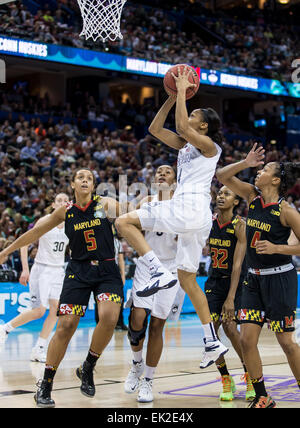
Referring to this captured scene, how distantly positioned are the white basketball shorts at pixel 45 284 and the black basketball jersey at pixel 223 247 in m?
2.73

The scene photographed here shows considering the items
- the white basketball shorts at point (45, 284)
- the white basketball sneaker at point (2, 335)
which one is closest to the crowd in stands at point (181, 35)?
the white basketball sneaker at point (2, 335)

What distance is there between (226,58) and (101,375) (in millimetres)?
19078

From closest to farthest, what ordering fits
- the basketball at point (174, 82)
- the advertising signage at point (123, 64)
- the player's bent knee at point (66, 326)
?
the player's bent knee at point (66, 326)
the basketball at point (174, 82)
the advertising signage at point (123, 64)

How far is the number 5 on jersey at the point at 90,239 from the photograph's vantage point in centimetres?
572

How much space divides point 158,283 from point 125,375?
236 cm

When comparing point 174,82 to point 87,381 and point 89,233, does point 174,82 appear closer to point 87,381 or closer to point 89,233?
point 89,233

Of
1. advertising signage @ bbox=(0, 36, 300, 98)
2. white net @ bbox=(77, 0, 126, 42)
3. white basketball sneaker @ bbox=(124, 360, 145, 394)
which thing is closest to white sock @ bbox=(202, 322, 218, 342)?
white basketball sneaker @ bbox=(124, 360, 145, 394)

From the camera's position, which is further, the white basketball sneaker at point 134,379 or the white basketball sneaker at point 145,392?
the white basketball sneaker at point 134,379

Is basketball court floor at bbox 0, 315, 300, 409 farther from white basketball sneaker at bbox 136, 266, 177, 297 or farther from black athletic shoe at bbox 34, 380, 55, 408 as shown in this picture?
white basketball sneaker at bbox 136, 266, 177, 297

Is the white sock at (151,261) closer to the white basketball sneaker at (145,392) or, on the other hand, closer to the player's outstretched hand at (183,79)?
the white basketball sneaker at (145,392)

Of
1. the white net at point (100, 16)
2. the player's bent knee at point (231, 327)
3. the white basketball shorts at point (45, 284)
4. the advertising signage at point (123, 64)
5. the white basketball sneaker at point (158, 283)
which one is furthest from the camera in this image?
the advertising signage at point (123, 64)

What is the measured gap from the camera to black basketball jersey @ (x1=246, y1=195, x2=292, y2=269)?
538 centimetres

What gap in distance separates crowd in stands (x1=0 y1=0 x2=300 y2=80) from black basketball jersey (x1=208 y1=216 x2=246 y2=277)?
11.1 meters

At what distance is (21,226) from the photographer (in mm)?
13273
